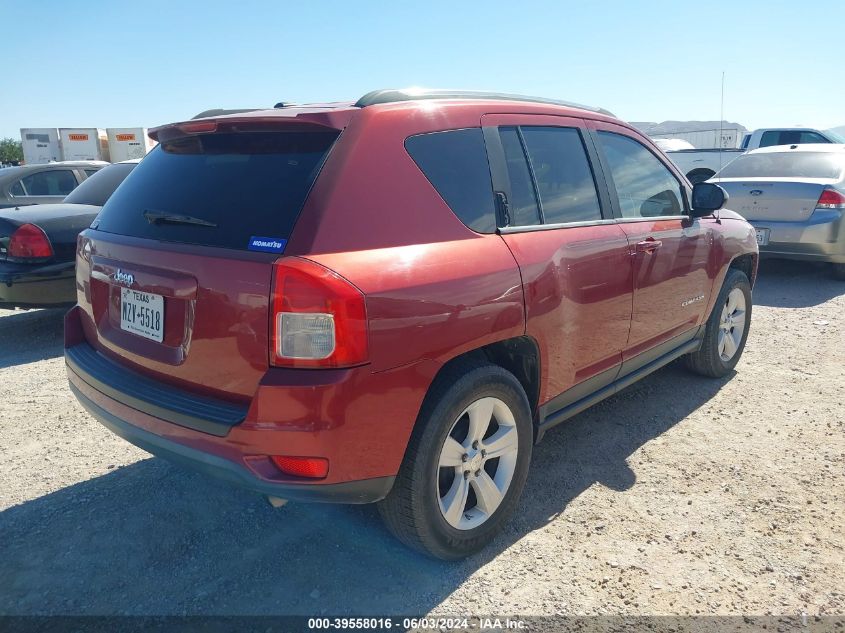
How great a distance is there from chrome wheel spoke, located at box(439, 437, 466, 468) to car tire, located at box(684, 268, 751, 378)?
2684 millimetres

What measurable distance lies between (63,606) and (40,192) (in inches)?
312

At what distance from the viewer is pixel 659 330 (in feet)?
12.7

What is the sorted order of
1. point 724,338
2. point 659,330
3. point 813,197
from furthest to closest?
1. point 813,197
2. point 724,338
3. point 659,330

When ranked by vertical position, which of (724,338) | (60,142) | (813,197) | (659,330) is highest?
(60,142)

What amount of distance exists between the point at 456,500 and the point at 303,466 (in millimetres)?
755

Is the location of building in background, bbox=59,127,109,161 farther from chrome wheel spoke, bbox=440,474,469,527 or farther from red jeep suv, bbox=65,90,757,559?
chrome wheel spoke, bbox=440,474,469,527

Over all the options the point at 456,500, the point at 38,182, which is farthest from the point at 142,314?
the point at 38,182

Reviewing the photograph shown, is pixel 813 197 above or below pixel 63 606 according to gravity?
above

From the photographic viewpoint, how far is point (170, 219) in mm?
2498

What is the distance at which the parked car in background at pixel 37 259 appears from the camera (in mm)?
5500

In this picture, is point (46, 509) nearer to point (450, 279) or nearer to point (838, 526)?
point (450, 279)

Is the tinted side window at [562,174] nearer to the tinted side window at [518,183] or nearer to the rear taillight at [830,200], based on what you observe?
the tinted side window at [518,183]

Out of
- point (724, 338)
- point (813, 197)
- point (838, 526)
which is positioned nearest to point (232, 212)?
point (838, 526)

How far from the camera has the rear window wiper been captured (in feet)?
7.90
